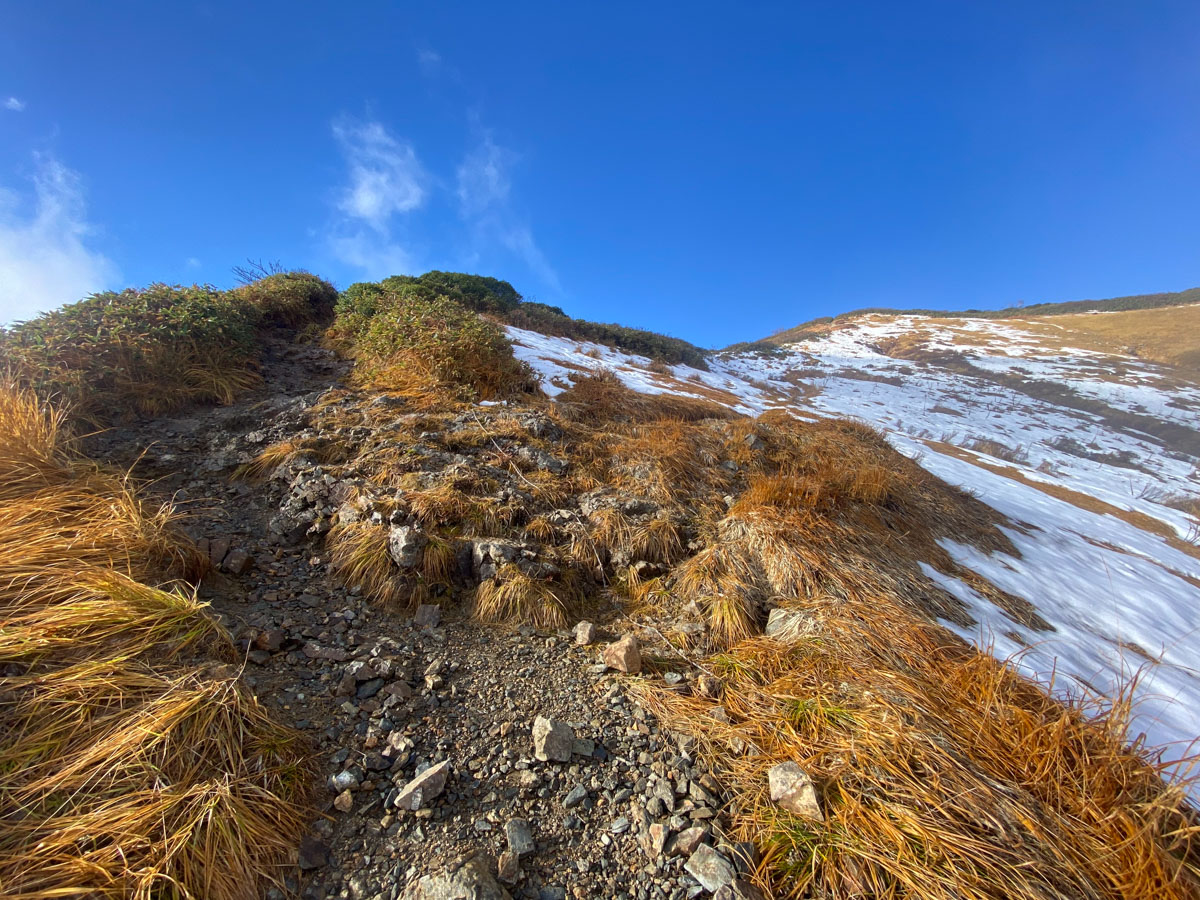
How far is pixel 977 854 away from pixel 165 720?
3485 mm

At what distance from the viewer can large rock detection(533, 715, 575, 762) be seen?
236 cm

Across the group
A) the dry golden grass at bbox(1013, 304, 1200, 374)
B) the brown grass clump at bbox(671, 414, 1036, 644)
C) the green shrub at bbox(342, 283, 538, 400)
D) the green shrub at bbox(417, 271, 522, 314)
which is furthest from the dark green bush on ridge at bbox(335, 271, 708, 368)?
the dry golden grass at bbox(1013, 304, 1200, 374)

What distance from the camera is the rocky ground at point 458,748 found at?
1882 millimetres

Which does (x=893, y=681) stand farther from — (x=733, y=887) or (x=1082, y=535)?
(x=1082, y=535)

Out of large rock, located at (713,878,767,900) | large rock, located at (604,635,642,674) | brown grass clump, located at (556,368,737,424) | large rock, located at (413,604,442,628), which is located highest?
brown grass clump, located at (556,368,737,424)

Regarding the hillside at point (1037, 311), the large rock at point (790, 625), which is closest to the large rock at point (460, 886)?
the large rock at point (790, 625)

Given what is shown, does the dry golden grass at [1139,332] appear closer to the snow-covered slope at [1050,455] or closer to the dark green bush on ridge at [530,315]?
the snow-covered slope at [1050,455]

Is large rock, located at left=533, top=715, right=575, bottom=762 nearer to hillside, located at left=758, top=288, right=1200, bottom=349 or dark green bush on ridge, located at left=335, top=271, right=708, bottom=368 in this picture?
dark green bush on ridge, located at left=335, top=271, right=708, bottom=368

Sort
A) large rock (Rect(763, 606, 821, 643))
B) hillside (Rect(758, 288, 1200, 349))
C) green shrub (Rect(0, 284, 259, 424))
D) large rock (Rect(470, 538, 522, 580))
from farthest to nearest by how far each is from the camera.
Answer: hillside (Rect(758, 288, 1200, 349)) < green shrub (Rect(0, 284, 259, 424)) < large rock (Rect(470, 538, 522, 580)) < large rock (Rect(763, 606, 821, 643))

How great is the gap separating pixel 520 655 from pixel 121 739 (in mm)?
1924

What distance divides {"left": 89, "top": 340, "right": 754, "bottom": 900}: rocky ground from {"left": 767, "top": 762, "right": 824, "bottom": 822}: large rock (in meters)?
0.29

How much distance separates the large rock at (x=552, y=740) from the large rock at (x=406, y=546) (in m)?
1.65

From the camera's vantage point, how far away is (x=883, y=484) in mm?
5672

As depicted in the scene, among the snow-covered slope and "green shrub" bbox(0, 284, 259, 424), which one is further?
"green shrub" bbox(0, 284, 259, 424)
